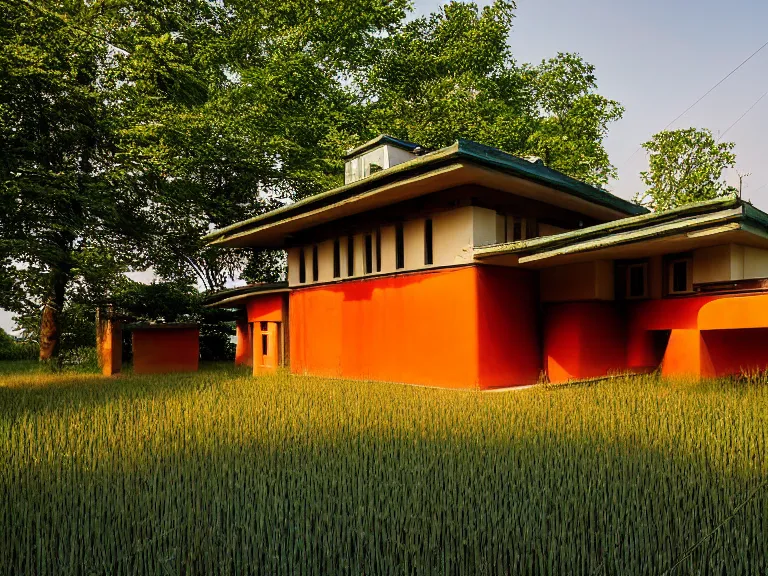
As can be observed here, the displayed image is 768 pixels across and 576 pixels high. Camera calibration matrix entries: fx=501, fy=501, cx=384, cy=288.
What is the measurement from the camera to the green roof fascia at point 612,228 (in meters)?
7.80

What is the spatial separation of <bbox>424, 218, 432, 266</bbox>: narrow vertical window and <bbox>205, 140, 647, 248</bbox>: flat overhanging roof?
72 centimetres

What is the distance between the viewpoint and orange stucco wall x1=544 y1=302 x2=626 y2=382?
11.0m

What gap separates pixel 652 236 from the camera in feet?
26.9

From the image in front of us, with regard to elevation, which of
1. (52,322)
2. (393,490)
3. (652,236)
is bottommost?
(393,490)

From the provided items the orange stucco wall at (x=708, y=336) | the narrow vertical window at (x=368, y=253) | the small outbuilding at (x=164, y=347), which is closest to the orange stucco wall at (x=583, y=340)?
the orange stucco wall at (x=708, y=336)

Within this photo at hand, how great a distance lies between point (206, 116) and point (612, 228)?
17.3 meters

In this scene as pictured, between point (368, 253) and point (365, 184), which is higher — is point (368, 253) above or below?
below

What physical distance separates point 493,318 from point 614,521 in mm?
7500

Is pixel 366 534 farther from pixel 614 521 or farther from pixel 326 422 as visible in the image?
pixel 326 422

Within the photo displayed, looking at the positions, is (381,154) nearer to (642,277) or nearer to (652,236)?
(642,277)

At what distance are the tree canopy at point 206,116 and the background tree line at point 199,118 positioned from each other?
0.29ft

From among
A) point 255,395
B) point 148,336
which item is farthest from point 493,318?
point 148,336

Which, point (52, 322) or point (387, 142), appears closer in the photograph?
point (387, 142)

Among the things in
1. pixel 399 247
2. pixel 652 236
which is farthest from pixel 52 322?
pixel 652 236
